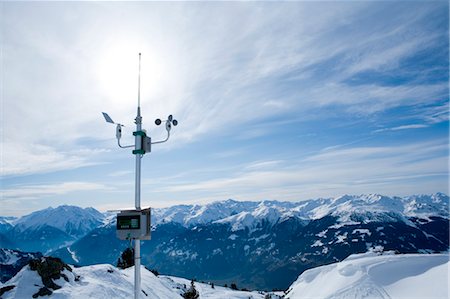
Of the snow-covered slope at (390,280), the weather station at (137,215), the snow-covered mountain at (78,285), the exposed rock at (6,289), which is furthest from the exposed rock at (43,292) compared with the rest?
the snow-covered slope at (390,280)

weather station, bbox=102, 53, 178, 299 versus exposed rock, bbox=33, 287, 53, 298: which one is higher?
weather station, bbox=102, 53, 178, 299

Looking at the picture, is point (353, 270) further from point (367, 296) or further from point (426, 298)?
point (426, 298)

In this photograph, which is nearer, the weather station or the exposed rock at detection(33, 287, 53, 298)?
the weather station

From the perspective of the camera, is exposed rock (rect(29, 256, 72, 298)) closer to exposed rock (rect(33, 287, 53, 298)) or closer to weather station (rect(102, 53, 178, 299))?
exposed rock (rect(33, 287, 53, 298))

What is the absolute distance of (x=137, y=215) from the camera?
13.0m

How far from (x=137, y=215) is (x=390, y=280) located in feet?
144

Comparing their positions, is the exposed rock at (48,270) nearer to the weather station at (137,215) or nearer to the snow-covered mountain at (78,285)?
the snow-covered mountain at (78,285)

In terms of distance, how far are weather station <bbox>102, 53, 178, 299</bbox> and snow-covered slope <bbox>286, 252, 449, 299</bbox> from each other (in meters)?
34.9

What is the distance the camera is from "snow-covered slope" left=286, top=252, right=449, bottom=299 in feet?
128

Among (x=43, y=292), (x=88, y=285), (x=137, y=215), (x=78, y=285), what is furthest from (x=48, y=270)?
(x=137, y=215)

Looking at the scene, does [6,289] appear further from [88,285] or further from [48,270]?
[88,285]

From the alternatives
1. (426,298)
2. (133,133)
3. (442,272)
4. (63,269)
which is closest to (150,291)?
(63,269)

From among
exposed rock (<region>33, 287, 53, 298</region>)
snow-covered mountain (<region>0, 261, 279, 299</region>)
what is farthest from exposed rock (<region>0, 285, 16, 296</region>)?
exposed rock (<region>33, 287, 53, 298</region>)

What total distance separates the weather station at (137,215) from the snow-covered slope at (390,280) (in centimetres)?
3494
